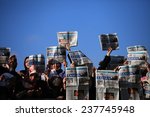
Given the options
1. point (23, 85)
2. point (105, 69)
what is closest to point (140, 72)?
point (105, 69)

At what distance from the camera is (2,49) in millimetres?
3199

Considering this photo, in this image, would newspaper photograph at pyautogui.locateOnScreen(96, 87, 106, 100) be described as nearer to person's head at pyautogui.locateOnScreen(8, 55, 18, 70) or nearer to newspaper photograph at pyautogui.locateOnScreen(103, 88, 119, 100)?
newspaper photograph at pyautogui.locateOnScreen(103, 88, 119, 100)

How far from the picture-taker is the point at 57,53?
323 centimetres

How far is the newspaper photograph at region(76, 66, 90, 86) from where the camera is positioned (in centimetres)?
319

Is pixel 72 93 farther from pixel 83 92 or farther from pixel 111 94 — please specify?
pixel 111 94

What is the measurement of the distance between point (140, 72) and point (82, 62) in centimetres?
39

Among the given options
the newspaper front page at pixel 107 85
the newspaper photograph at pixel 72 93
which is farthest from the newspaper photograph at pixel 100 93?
the newspaper photograph at pixel 72 93

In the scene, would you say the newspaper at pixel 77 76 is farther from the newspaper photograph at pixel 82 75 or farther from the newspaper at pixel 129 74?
the newspaper at pixel 129 74

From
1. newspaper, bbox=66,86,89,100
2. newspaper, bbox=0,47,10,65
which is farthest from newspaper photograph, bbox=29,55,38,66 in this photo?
newspaper, bbox=66,86,89,100

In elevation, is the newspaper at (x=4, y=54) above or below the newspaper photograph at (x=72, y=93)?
above

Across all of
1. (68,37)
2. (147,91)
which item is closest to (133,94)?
(147,91)

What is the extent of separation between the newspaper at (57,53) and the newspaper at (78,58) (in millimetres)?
48

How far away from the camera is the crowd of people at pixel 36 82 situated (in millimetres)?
3186

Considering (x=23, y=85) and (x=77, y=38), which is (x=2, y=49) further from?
(x=77, y=38)
